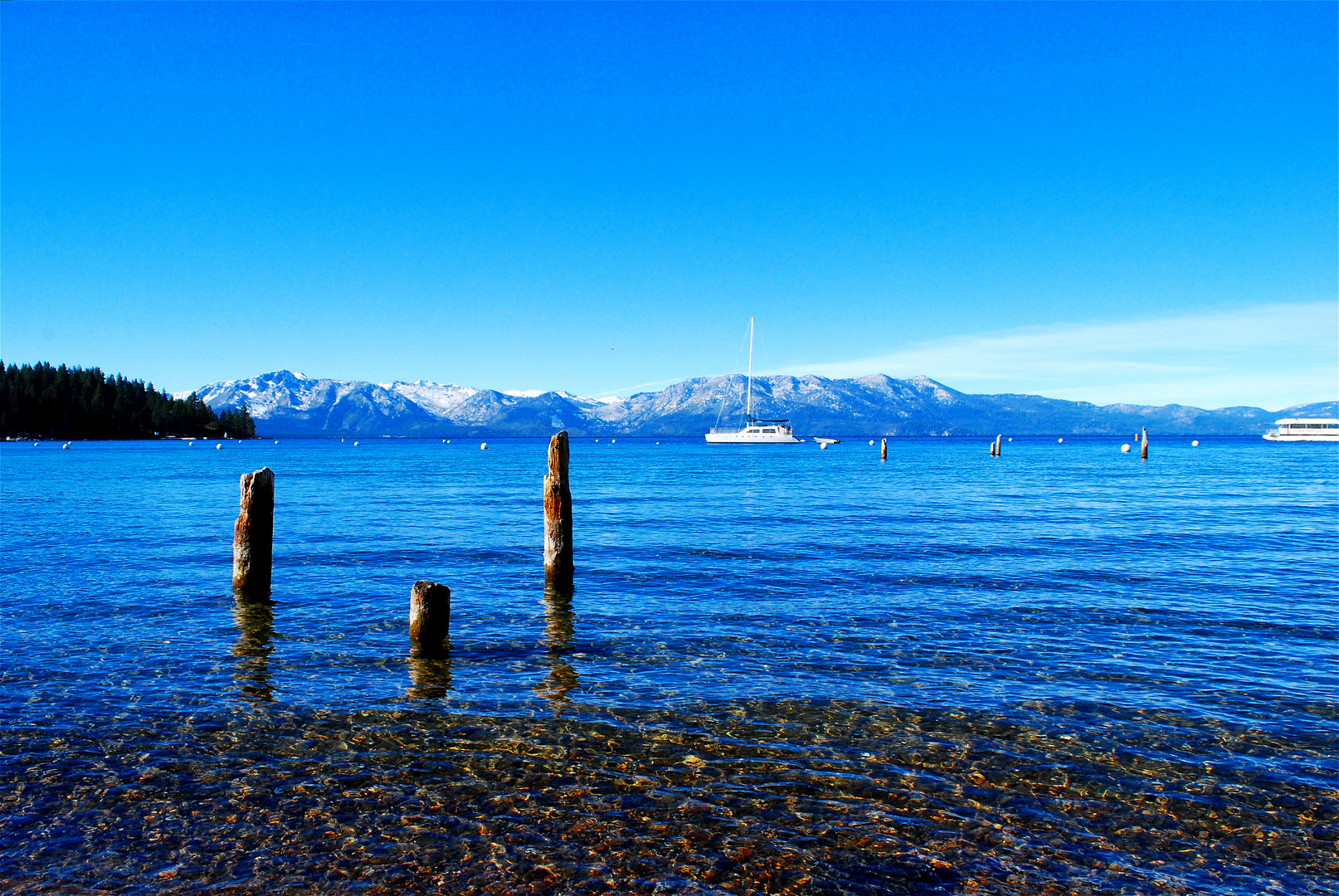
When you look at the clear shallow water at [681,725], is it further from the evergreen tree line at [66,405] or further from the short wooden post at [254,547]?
the evergreen tree line at [66,405]

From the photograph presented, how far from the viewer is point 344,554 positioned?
1047 inches

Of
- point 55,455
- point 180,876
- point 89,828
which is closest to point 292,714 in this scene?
point 89,828

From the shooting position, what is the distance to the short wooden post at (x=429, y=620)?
45.9ft

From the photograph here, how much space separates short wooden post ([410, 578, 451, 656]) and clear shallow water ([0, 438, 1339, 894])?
16.8 inches

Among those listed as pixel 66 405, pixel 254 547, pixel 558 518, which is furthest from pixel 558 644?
pixel 66 405

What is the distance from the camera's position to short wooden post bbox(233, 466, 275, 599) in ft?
60.6

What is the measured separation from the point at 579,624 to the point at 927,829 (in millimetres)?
9810

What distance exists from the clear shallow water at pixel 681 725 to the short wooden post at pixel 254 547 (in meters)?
1.05

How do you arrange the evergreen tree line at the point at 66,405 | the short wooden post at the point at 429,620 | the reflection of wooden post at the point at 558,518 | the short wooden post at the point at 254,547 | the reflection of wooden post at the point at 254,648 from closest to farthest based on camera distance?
the reflection of wooden post at the point at 254,648 → the short wooden post at the point at 429,620 → the short wooden post at the point at 254,547 → the reflection of wooden post at the point at 558,518 → the evergreen tree line at the point at 66,405

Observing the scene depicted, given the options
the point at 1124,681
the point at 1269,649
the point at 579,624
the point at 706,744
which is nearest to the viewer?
the point at 706,744

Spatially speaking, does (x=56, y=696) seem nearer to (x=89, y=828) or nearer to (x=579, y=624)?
(x=89, y=828)

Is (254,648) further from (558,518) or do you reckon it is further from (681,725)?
(681,725)

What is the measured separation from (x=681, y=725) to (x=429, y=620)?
5488mm

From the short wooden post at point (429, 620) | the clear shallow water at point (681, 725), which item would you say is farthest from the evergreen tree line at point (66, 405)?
the short wooden post at point (429, 620)
